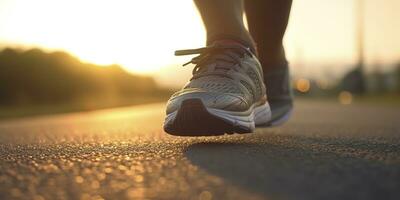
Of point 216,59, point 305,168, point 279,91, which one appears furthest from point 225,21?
point 305,168

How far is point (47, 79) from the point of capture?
25688mm

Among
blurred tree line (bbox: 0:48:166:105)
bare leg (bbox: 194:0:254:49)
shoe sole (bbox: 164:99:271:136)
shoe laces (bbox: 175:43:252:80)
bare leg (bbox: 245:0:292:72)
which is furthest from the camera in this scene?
blurred tree line (bbox: 0:48:166:105)

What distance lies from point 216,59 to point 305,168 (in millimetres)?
778

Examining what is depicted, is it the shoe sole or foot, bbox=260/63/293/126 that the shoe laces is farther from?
foot, bbox=260/63/293/126

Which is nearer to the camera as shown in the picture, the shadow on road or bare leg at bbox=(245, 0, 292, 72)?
the shadow on road

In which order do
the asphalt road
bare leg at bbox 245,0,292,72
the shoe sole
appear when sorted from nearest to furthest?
the asphalt road < the shoe sole < bare leg at bbox 245,0,292,72

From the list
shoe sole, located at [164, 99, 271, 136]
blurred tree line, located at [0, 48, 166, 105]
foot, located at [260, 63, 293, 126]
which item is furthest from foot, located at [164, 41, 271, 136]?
blurred tree line, located at [0, 48, 166, 105]

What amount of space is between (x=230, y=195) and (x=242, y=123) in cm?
86

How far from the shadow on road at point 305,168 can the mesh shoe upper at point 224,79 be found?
0.44ft

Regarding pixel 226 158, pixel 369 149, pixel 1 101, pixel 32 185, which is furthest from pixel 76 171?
pixel 1 101

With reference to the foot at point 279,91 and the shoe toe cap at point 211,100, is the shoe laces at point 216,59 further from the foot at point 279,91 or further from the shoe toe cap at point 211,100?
the foot at point 279,91

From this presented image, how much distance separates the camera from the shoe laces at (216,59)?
189 centimetres

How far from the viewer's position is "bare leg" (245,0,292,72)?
249 cm

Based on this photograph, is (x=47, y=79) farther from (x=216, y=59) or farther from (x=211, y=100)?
(x=211, y=100)
